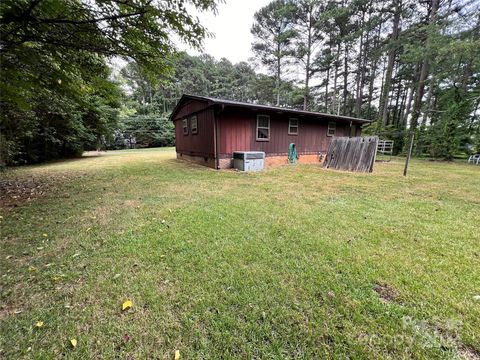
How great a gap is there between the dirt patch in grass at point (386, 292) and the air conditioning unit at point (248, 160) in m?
6.77

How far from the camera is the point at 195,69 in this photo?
3844cm

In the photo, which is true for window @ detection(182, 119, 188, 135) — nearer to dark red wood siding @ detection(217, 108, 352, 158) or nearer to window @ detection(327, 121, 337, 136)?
dark red wood siding @ detection(217, 108, 352, 158)

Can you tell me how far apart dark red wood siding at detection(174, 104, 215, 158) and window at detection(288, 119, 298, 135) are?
4327mm

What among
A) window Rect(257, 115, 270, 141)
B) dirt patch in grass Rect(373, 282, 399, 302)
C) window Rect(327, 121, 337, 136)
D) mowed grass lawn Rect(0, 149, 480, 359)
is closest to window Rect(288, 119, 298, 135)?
window Rect(257, 115, 270, 141)

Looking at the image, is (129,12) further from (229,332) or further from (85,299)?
(229,332)

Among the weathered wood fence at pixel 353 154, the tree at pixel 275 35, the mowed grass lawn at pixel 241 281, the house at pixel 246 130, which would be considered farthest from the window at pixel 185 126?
the tree at pixel 275 35

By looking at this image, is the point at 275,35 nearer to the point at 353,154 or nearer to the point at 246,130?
the point at 246,130

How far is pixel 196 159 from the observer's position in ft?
36.6

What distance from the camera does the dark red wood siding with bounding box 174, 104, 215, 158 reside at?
916cm

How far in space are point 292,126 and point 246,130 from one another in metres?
2.97

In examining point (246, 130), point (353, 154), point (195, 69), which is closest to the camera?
point (353, 154)

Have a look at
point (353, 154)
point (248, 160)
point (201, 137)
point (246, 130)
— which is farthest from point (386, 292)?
point (201, 137)

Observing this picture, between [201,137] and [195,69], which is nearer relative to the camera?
[201,137]

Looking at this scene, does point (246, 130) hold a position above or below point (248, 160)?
above
